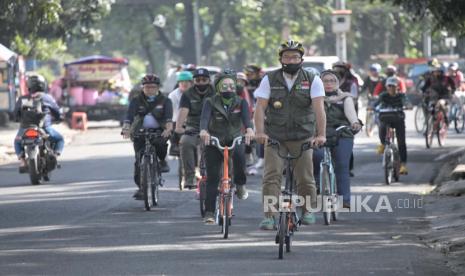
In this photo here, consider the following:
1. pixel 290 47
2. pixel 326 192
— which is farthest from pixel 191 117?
pixel 290 47

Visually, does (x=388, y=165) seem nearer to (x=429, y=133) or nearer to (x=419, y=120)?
(x=429, y=133)

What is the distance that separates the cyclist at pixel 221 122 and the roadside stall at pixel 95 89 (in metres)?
28.3

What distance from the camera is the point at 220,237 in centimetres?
1387

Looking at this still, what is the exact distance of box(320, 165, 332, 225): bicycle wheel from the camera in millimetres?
14992

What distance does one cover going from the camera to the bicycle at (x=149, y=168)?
16672mm

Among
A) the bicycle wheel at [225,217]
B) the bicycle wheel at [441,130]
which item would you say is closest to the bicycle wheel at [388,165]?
the bicycle wheel at [225,217]

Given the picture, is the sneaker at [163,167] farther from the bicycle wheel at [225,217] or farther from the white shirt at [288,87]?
the white shirt at [288,87]

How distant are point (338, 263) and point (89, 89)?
3419 centimetres

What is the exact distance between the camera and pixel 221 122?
14.6 meters

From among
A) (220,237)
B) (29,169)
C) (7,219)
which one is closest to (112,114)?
(29,169)

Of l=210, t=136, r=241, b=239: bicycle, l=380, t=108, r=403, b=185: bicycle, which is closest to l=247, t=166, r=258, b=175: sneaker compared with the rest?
l=380, t=108, r=403, b=185: bicycle

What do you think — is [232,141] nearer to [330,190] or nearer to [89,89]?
→ [330,190]

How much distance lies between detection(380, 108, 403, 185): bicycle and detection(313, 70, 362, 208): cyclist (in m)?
4.44

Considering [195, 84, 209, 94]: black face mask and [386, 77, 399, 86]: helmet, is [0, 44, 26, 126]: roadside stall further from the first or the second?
[195, 84, 209, 94]: black face mask
